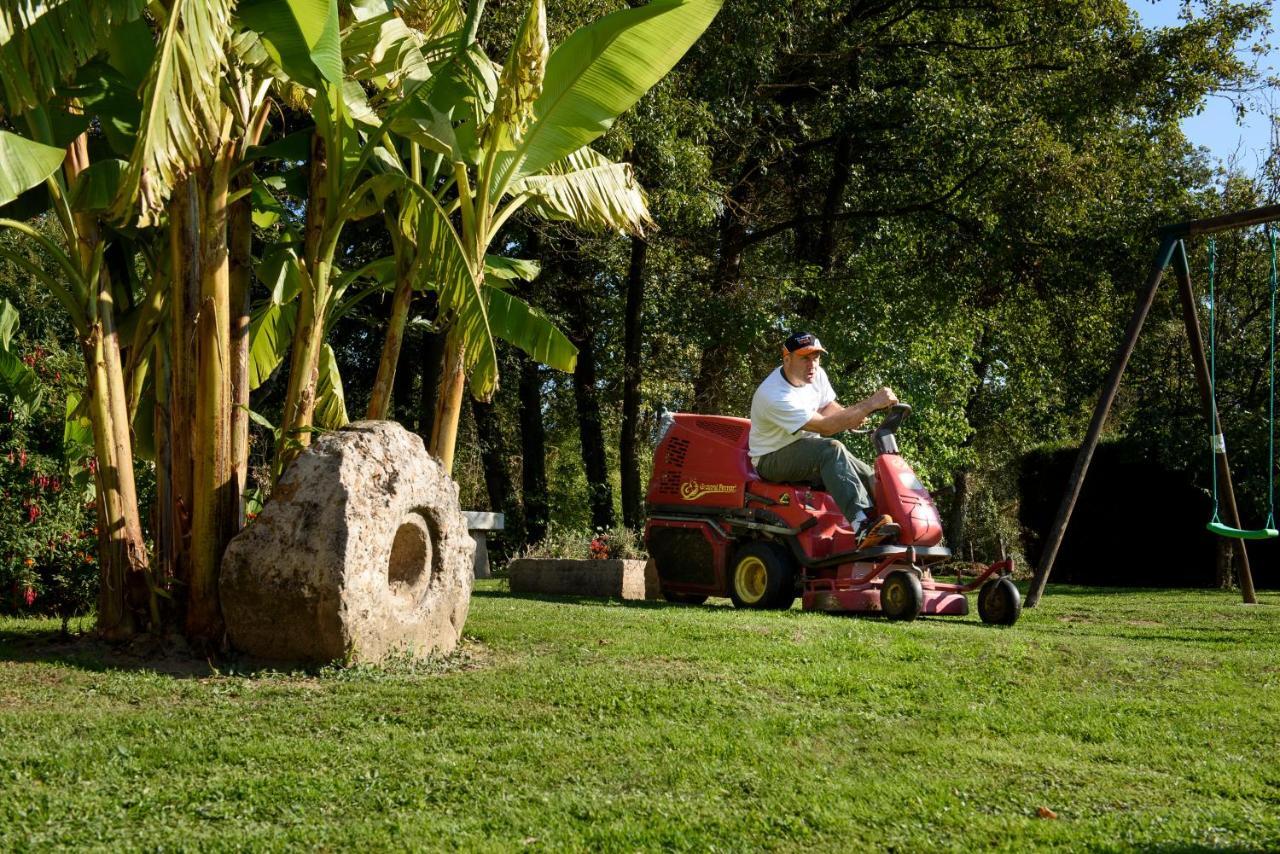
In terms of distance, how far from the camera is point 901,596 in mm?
9273

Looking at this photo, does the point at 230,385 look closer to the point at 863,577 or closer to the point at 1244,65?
the point at 863,577

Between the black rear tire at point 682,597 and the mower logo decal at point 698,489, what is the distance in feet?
2.91

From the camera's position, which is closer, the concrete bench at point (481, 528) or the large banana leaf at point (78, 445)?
the large banana leaf at point (78, 445)

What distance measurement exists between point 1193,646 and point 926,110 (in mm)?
12382

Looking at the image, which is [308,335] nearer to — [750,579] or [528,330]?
[528,330]

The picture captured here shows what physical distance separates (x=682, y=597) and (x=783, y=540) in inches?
55.4

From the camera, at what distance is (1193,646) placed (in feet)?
28.7

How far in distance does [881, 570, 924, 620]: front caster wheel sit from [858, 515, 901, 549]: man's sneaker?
26 cm

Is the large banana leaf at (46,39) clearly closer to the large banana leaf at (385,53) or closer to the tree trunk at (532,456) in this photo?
the large banana leaf at (385,53)

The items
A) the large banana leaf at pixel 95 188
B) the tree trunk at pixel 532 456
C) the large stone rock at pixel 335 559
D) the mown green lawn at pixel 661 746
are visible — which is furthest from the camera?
the tree trunk at pixel 532 456

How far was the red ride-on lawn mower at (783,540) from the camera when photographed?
31.1 ft

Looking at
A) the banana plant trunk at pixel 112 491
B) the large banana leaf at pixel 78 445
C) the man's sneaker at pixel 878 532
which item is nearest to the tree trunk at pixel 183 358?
the banana plant trunk at pixel 112 491

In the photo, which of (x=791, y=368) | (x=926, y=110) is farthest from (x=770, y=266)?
(x=791, y=368)

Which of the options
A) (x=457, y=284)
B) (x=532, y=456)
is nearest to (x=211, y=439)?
(x=457, y=284)
